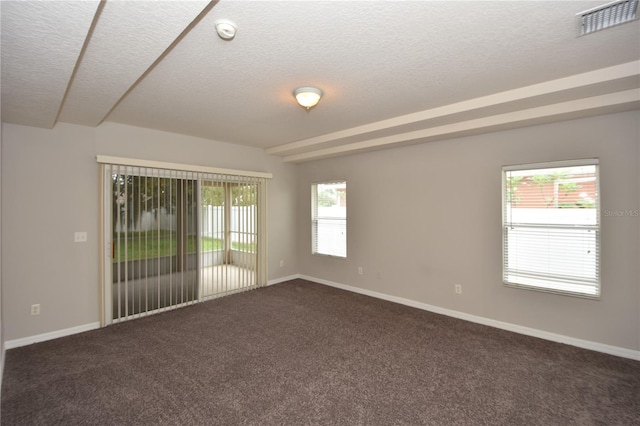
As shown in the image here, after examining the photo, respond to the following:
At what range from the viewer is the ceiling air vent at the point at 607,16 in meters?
1.73

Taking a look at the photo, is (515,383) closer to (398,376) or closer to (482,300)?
(398,376)

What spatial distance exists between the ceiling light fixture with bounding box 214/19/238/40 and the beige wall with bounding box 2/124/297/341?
115 inches

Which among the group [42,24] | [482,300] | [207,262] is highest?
[42,24]

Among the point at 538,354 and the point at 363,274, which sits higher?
the point at 363,274

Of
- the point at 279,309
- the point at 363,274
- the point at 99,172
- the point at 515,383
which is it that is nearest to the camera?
the point at 515,383

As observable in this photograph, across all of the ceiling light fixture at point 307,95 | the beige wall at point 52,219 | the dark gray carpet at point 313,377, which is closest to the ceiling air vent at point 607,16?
the ceiling light fixture at point 307,95

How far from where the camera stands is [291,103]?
326cm

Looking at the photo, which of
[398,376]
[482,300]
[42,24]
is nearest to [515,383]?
[398,376]

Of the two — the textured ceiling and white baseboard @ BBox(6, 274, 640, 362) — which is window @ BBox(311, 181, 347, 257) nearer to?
white baseboard @ BBox(6, 274, 640, 362)

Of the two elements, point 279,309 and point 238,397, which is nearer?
point 238,397

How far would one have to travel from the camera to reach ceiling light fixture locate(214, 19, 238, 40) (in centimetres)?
185

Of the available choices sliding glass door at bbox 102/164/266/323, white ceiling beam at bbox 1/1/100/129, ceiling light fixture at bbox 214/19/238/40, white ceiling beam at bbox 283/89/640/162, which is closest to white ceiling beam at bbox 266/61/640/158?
white ceiling beam at bbox 283/89/640/162

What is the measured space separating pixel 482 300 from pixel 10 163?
5891 millimetres

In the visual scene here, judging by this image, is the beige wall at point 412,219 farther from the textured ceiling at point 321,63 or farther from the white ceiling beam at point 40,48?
the white ceiling beam at point 40,48
